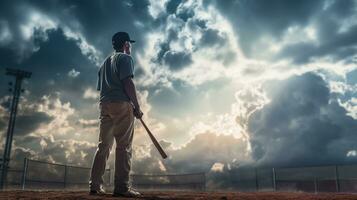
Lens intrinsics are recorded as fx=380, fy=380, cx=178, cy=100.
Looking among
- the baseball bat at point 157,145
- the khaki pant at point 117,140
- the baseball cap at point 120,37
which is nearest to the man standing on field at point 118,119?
the khaki pant at point 117,140

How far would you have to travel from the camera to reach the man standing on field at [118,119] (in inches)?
218

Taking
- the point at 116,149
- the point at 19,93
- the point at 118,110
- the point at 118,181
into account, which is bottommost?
the point at 118,181

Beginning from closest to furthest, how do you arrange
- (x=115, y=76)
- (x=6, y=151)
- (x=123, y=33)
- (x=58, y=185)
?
1. (x=115, y=76)
2. (x=123, y=33)
3. (x=58, y=185)
4. (x=6, y=151)

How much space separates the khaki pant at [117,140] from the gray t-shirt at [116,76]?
0.11 metres

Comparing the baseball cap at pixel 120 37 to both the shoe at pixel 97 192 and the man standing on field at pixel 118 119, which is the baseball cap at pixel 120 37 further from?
the shoe at pixel 97 192

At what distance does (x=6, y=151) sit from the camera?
3428 centimetres

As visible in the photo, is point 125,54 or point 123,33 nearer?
point 125,54

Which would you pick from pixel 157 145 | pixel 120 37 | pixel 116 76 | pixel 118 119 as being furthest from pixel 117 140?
pixel 120 37

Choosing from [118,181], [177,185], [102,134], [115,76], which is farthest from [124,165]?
[177,185]

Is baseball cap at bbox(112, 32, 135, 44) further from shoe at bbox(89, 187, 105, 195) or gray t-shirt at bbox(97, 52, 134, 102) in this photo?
shoe at bbox(89, 187, 105, 195)

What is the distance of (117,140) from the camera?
5.66 meters

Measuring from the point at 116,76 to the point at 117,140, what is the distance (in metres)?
0.97

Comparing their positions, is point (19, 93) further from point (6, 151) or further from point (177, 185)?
point (177, 185)

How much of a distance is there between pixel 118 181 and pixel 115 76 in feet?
5.15
